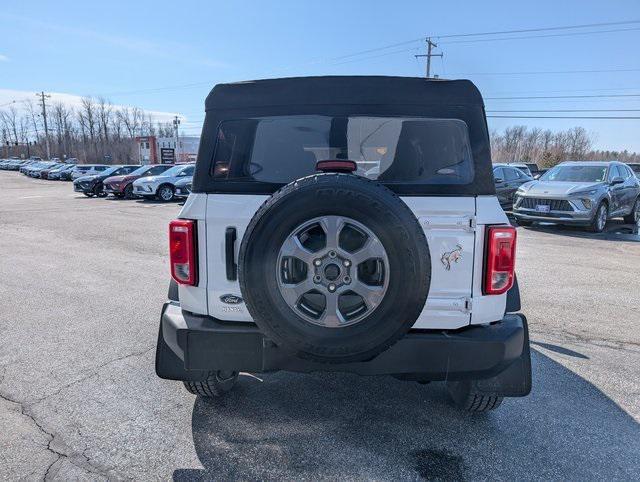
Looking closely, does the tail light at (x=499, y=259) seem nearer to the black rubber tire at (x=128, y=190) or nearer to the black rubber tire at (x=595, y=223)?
the black rubber tire at (x=595, y=223)

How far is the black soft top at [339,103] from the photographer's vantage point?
8.78ft

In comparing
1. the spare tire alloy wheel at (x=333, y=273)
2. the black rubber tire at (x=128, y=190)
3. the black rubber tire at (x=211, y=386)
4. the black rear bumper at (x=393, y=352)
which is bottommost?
the black rubber tire at (x=211, y=386)

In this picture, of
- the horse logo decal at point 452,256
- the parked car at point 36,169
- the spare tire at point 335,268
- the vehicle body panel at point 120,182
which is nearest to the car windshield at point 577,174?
the horse logo decal at point 452,256

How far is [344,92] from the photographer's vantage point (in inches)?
108

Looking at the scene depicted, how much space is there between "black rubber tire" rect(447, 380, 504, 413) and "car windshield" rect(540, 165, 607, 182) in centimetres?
1085

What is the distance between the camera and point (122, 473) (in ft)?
8.28

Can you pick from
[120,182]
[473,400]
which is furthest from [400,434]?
[120,182]

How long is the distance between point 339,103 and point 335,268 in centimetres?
107

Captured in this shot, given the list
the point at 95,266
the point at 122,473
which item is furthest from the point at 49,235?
the point at 122,473

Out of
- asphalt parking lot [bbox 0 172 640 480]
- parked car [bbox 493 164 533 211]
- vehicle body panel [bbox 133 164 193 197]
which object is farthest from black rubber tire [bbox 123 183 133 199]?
asphalt parking lot [bbox 0 172 640 480]

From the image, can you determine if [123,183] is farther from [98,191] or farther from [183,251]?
[183,251]

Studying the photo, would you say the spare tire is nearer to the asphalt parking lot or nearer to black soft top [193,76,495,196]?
black soft top [193,76,495,196]

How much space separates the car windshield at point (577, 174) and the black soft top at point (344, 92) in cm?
1100

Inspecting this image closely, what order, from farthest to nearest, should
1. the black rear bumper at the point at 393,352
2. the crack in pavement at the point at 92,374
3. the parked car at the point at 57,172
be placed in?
the parked car at the point at 57,172
the crack in pavement at the point at 92,374
the black rear bumper at the point at 393,352
